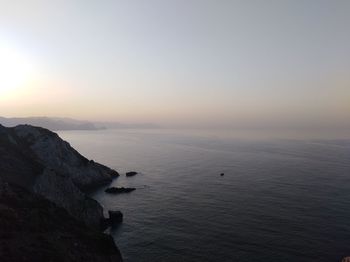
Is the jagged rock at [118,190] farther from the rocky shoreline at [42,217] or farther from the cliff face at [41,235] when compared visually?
the cliff face at [41,235]

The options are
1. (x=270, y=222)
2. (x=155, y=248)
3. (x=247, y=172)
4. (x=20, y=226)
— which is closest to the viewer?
(x=20, y=226)

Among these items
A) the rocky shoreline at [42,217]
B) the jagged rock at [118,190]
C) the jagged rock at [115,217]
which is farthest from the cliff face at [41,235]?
the jagged rock at [118,190]

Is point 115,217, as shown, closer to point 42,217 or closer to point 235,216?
point 42,217

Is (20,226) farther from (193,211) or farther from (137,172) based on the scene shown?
(137,172)

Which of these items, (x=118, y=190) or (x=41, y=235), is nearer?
(x=41, y=235)

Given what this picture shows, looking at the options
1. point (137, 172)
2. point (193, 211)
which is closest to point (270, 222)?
point (193, 211)

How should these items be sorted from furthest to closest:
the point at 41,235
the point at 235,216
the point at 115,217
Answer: the point at 235,216 → the point at 115,217 → the point at 41,235

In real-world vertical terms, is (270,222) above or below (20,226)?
below

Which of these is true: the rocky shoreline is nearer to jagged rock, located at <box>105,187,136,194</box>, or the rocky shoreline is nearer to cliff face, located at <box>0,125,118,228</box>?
cliff face, located at <box>0,125,118,228</box>

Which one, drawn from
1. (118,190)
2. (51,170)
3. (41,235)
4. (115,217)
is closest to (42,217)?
(41,235)
